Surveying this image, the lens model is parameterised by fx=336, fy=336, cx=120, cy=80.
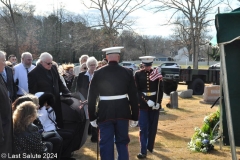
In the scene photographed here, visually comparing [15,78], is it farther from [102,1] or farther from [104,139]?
[102,1]

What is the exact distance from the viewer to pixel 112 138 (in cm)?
480

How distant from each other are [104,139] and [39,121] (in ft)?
3.34

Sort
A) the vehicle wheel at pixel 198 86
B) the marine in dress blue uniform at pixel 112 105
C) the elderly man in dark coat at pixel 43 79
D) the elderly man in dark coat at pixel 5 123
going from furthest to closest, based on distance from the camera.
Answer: the vehicle wheel at pixel 198 86, the elderly man in dark coat at pixel 43 79, the marine in dress blue uniform at pixel 112 105, the elderly man in dark coat at pixel 5 123

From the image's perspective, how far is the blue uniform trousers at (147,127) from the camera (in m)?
5.91

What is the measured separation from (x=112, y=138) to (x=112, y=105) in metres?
0.49

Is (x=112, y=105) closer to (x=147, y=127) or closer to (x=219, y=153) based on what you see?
(x=147, y=127)

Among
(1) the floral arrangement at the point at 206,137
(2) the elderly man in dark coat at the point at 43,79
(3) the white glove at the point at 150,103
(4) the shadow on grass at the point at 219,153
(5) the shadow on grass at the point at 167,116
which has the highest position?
(2) the elderly man in dark coat at the point at 43,79

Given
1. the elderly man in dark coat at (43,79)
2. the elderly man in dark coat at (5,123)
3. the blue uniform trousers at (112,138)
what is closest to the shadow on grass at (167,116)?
the elderly man in dark coat at (43,79)

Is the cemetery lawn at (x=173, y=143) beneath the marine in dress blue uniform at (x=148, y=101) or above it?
beneath

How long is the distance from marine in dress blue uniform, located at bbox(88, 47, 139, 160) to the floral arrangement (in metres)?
1.92

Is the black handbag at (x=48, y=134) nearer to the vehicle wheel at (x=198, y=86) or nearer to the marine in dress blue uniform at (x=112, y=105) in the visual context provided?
the marine in dress blue uniform at (x=112, y=105)

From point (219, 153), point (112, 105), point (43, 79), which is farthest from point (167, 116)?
point (112, 105)

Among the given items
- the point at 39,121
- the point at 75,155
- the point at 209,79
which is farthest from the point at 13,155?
the point at 209,79

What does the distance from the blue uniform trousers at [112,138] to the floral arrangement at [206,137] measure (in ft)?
6.32
